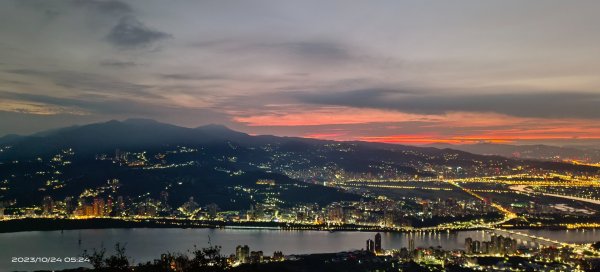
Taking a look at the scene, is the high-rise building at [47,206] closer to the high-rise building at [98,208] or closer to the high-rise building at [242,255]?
the high-rise building at [98,208]

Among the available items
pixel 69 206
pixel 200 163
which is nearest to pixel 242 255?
pixel 69 206

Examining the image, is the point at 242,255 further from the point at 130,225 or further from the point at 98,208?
the point at 98,208

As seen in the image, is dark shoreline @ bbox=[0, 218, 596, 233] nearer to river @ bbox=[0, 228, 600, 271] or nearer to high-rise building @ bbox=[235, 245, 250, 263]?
river @ bbox=[0, 228, 600, 271]

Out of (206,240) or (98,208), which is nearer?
(206,240)

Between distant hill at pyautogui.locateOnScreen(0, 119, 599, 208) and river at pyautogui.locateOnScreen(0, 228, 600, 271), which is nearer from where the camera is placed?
river at pyautogui.locateOnScreen(0, 228, 600, 271)

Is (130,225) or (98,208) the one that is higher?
(98,208)

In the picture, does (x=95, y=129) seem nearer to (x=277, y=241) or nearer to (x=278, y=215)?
(x=278, y=215)

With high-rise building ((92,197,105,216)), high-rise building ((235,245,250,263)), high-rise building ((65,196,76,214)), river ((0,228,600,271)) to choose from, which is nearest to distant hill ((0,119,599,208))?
high-rise building ((65,196,76,214))

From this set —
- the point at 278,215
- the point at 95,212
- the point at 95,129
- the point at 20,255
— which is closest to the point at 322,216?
the point at 278,215
